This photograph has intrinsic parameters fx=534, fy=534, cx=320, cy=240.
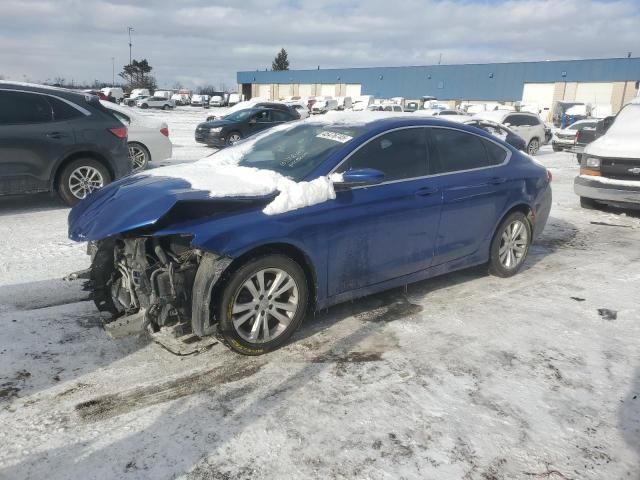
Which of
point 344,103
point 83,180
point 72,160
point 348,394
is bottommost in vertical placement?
point 348,394

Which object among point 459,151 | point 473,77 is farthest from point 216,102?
point 459,151

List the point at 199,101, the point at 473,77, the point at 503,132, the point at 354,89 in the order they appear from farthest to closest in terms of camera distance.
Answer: the point at 354,89 < the point at 199,101 < the point at 473,77 < the point at 503,132

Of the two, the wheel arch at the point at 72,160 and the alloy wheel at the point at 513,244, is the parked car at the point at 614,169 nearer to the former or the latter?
the alloy wheel at the point at 513,244

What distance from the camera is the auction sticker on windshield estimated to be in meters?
4.25

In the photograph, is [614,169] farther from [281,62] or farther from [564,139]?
[281,62]

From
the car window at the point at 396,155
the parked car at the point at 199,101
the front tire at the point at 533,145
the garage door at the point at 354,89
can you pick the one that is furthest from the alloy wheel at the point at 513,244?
the garage door at the point at 354,89

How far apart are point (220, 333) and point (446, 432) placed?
4.99 feet

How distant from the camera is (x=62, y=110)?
7418mm

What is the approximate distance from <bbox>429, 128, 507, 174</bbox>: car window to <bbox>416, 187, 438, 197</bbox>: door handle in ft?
0.63

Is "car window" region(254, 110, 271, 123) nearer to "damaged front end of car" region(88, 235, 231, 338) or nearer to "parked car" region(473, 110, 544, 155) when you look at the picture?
"parked car" region(473, 110, 544, 155)

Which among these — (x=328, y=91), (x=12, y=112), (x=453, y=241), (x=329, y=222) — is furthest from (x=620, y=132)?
(x=328, y=91)

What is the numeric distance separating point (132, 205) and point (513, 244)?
3.89 metres

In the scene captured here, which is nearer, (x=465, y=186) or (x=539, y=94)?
(x=465, y=186)

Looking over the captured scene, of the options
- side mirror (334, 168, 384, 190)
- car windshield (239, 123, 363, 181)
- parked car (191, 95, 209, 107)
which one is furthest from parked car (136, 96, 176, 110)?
side mirror (334, 168, 384, 190)
